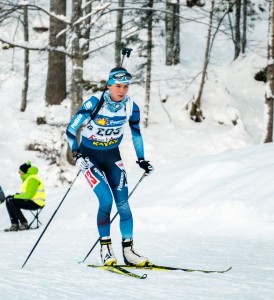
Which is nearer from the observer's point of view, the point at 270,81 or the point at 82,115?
the point at 82,115

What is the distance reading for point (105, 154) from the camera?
214 inches

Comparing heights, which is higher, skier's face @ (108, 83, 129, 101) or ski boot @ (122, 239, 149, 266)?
skier's face @ (108, 83, 129, 101)

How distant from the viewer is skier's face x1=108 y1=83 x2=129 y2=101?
5.28 metres

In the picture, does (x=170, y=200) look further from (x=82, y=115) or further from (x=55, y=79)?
(x=55, y=79)

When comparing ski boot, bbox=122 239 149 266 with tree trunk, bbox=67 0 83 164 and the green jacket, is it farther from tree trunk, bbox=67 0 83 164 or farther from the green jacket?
tree trunk, bbox=67 0 83 164

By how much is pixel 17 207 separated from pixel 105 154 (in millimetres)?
4897

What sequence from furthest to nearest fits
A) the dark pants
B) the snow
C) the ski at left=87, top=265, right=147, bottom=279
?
the dark pants → the ski at left=87, top=265, right=147, bottom=279 → the snow

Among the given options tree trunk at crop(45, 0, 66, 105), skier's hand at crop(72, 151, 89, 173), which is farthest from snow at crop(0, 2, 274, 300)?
skier's hand at crop(72, 151, 89, 173)

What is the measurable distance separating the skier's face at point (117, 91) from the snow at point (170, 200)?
5.80ft

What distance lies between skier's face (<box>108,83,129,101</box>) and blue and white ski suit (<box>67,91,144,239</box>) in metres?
0.06

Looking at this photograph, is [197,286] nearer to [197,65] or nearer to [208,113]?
[208,113]

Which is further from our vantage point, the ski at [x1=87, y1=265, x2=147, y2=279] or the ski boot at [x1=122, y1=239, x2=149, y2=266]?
the ski boot at [x1=122, y1=239, x2=149, y2=266]

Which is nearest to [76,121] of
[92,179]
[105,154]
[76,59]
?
[105,154]

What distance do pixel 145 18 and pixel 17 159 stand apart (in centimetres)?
711
